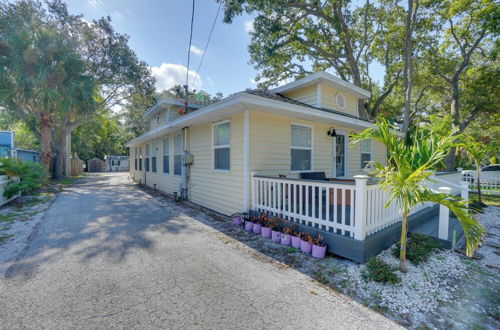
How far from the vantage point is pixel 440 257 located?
347 centimetres

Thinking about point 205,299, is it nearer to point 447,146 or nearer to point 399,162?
point 399,162

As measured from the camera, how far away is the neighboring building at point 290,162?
3453 millimetres

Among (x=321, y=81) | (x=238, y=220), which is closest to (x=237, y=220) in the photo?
(x=238, y=220)

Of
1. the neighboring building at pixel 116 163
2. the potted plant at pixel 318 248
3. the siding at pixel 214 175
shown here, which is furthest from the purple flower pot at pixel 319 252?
the neighboring building at pixel 116 163

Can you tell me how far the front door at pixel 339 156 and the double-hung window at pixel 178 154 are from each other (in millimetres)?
5540

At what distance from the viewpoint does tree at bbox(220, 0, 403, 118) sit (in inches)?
424

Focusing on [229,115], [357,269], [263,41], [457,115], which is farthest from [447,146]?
[457,115]

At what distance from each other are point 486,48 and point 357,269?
17993 millimetres

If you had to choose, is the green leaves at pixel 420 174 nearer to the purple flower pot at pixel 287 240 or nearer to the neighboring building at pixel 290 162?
the neighboring building at pixel 290 162

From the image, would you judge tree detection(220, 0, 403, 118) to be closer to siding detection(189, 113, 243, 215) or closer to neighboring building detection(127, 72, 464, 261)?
neighboring building detection(127, 72, 464, 261)

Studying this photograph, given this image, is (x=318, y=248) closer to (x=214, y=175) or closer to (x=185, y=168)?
(x=214, y=175)

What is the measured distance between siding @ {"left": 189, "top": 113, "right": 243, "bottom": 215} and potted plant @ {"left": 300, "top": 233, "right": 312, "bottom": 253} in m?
1.95

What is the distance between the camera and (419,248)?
11.0 ft

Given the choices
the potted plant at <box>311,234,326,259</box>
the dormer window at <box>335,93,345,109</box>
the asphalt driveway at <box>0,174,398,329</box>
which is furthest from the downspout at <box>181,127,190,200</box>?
the dormer window at <box>335,93,345,109</box>
